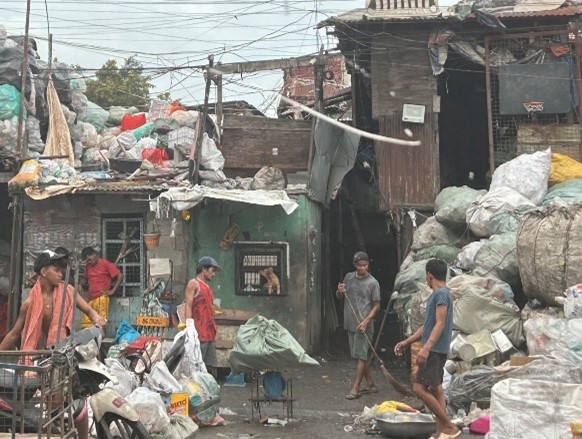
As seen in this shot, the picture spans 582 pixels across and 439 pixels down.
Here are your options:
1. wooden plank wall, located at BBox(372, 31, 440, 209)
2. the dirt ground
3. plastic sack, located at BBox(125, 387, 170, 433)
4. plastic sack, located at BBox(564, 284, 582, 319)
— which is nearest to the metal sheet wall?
wooden plank wall, located at BBox(372, 31, 440, 209)

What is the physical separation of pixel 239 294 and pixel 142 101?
17.6 m

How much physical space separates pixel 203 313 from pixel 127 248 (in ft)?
16.9

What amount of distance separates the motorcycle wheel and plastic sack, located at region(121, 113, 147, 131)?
36.9ft

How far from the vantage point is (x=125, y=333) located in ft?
39.5

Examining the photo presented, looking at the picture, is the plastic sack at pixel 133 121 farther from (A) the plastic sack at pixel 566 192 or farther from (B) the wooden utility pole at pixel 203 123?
(A) the plastic sack at pixel 566 192

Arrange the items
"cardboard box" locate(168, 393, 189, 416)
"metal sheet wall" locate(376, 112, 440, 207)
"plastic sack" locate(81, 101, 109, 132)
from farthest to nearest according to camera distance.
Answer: "plastic sack" locate(81, 101, 109, 132), "metal sheet wall" locate(376, 112, 440, 207), "cardboard box" locate(168, 393, 189, 416)

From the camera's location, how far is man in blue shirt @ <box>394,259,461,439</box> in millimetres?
6809

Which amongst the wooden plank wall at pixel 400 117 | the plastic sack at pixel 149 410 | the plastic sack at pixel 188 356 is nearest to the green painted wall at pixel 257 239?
the wooden plank wall at pixel 400 117

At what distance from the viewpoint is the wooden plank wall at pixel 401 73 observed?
46.2ft

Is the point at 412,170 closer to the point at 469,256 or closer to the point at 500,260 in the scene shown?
the point at 469,256

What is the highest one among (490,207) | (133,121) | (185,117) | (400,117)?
(133,121)

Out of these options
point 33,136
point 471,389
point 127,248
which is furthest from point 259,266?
point 471,389

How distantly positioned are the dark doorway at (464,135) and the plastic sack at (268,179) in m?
4.30

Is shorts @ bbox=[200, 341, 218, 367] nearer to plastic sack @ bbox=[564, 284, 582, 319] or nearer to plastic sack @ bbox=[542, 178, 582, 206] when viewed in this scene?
plastic sack @ bbox=[564, 284, 582, 319]
